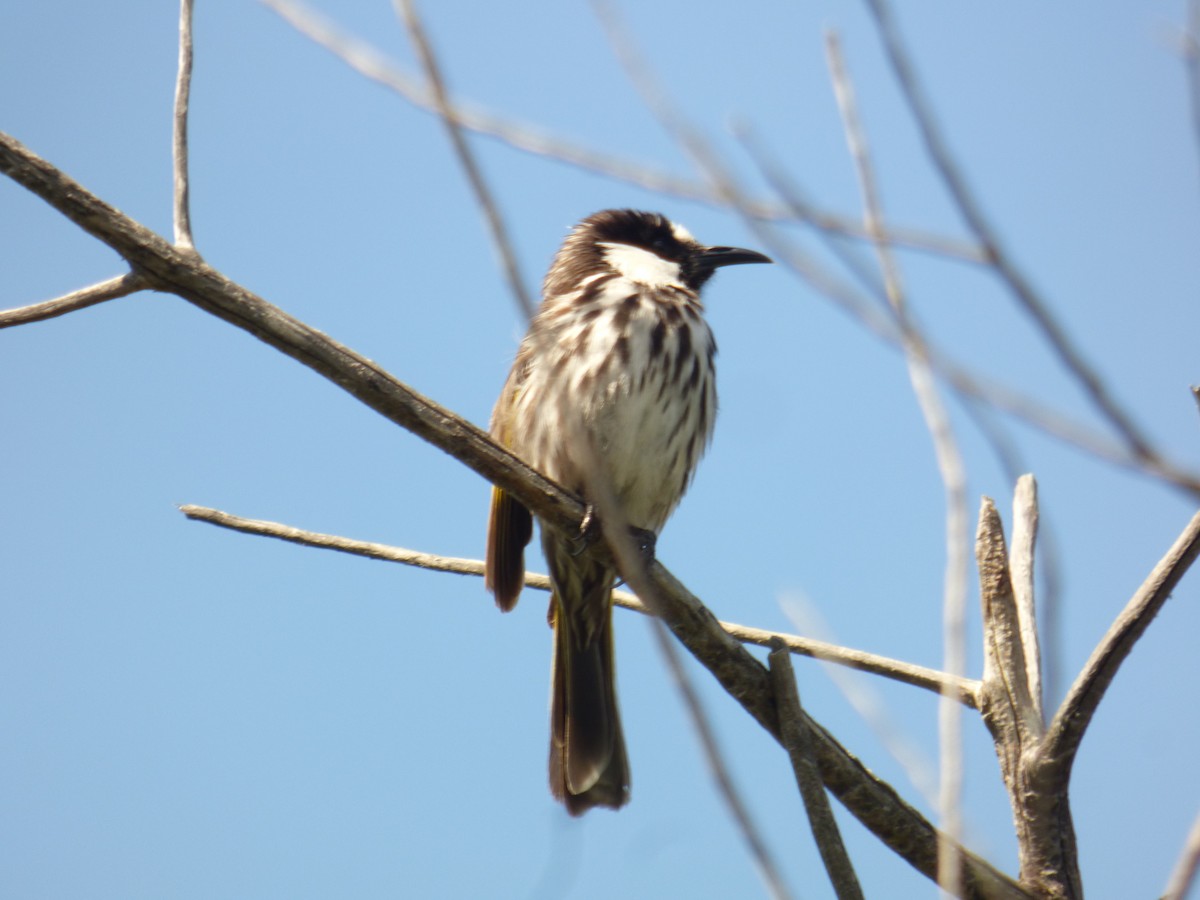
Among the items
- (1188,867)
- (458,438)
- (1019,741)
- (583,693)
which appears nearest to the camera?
(1188,867)

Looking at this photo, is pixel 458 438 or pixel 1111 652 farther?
pixel 458 438

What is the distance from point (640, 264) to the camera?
5.54 meters

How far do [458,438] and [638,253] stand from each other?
263 centimetres

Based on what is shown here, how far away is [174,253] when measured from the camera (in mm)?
2766

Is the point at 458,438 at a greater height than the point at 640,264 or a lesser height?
lesser

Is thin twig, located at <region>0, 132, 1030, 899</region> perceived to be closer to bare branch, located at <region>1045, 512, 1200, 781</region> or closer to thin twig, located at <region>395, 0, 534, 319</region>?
bare branch, located at <region>1045, 512, 1200, 781</region>

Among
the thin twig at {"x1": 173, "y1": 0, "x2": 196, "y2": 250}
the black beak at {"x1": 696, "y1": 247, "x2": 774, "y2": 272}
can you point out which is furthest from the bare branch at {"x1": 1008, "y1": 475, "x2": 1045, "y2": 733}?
the black beak at {"x1": 696, "y1": 247, "x2": 774, "y2": 272}

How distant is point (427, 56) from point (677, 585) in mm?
2145

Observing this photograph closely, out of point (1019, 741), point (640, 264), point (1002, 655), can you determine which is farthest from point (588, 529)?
point (640, 264)

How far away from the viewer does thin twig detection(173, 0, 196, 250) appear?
2.78 meters

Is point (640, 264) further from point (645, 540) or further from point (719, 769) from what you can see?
point (719, 769)

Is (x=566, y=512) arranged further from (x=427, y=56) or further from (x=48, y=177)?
(x=427, y=56)

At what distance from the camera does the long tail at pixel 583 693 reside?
15.4ft

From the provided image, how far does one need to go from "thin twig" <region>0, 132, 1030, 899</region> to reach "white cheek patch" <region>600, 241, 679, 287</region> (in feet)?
6.17
